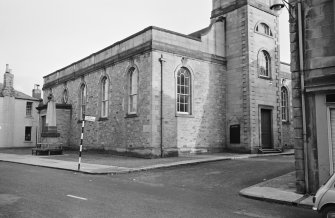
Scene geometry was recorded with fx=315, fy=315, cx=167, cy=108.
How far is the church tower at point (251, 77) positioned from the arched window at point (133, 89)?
6.76 m

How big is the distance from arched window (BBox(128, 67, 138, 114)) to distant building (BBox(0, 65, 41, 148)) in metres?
23.8

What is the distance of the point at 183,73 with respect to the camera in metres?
21.0

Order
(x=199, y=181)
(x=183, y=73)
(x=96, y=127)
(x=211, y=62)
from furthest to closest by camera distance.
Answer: (x=96, y=127), (x=211, y=62), (x=183, y=73), (x=199, y=181)

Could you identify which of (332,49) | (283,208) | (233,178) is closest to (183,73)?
(233,178)

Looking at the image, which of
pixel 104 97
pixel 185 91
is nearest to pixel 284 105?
pixel 185 91

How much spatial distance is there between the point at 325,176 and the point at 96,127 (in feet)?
63.2

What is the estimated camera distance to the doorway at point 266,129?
2239 cm

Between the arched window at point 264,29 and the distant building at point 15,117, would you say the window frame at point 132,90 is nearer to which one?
the arched window at point 264,29

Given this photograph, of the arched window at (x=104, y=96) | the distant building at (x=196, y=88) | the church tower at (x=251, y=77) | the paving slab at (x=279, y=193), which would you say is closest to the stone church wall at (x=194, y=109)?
the distant building at (x=196, y=88)

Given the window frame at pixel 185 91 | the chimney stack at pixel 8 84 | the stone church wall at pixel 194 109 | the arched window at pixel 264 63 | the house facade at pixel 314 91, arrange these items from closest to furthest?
the house facade at pixel 314 91 < the stone church wall at pixel 194 109 < the window frame at pixel 185 91 < the arched window at pixel 264 63 < the chimney stack at pixel 8 84

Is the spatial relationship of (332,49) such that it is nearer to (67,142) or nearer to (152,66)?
(152,66)

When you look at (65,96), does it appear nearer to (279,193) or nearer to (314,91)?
(279,193)

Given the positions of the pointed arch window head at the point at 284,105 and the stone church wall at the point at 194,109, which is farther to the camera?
the pointed arch window head at the point at 284,105

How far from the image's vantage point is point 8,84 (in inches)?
1548
